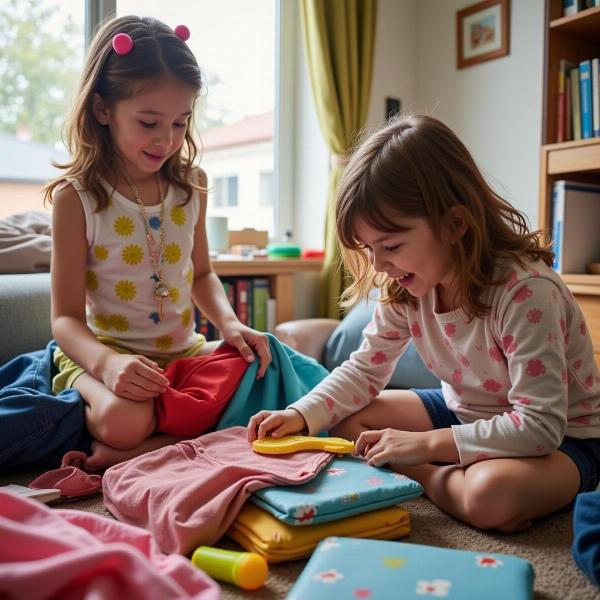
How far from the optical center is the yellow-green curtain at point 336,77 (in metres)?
2.46

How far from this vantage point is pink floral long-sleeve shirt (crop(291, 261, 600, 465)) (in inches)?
37.9

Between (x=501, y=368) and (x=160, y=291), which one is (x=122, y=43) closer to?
(x=160, y=291)

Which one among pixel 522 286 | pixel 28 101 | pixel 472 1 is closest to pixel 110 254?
pixel 522 286

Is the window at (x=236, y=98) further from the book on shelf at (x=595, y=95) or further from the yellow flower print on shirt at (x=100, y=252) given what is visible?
the book on shelf at (x=595, y=95)

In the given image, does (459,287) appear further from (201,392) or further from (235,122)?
(235,122)

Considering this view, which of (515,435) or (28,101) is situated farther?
(28,101)

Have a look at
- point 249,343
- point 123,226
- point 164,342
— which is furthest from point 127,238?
point 249,343

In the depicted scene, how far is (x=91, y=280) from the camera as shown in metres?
1.40

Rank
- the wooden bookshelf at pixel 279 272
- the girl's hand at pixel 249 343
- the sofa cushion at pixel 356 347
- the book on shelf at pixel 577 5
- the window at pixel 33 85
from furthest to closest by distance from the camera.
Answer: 1. the wooden bookshelf at pixel 279 272
2. the window at pixel 33 85
3. the book on shelf at pixel 577 5
4. the sofa cushion at pixel 356 347
5. the girl's hand at pixel 249 343

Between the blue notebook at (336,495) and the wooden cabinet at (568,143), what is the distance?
3.66 feet

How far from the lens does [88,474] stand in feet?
3.79

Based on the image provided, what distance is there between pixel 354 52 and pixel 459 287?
173 cm

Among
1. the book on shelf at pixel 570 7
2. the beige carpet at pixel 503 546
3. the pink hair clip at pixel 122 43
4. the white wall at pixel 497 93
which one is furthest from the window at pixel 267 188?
the beige carpet at pixel 503 546

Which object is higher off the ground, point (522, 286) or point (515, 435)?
point (522, 286)
